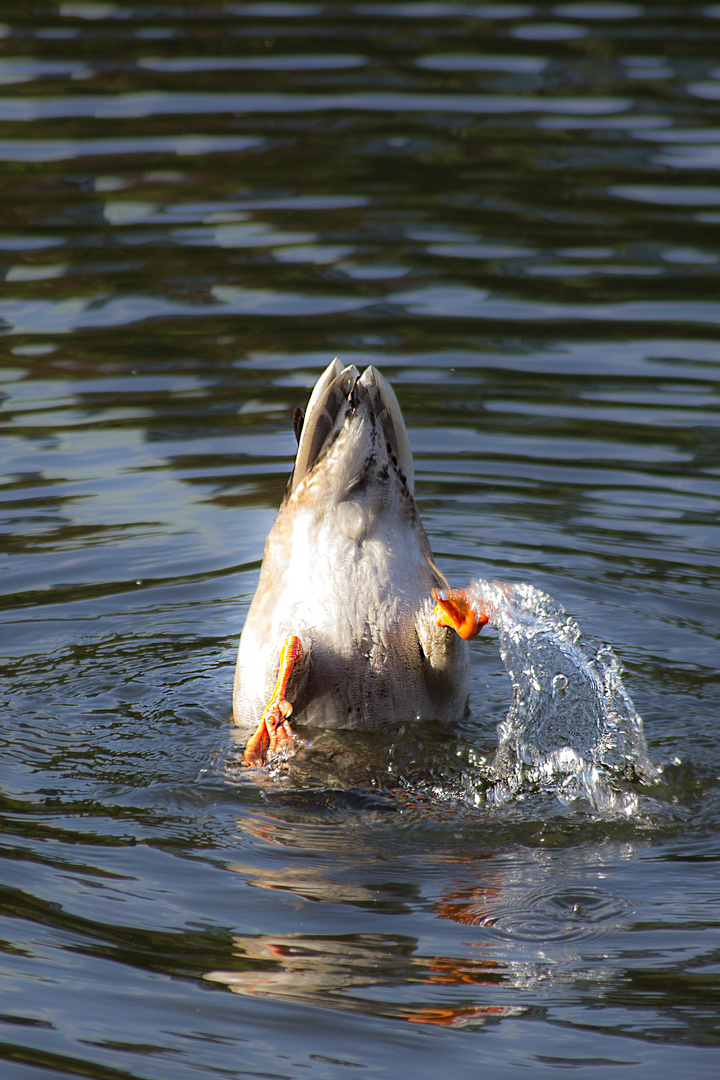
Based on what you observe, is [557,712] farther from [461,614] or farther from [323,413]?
[323,413]

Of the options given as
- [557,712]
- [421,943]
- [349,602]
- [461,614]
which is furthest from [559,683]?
[421,943]

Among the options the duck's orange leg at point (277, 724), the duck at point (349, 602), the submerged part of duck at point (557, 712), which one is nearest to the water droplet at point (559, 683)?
the submerged part of duck at point (557, 712)

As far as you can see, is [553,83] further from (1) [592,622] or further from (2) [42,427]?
(1) [592,622]

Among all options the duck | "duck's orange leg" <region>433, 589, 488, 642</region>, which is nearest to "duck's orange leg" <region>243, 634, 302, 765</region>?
the duck

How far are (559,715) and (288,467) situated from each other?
2.72 meters

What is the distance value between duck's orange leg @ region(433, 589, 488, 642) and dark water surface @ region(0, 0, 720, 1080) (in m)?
0.43

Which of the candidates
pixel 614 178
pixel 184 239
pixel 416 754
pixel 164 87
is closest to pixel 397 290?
pixel 184 239

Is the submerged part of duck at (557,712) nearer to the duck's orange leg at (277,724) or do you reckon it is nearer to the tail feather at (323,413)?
the duck's orange leg at (277,724)

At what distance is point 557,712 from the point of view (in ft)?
17.8

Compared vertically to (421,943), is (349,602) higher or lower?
higher

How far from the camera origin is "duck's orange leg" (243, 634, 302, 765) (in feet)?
16.3

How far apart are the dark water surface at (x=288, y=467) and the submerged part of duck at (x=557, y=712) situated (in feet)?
0.33

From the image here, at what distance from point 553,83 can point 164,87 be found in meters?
3.14

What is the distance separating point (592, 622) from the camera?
6.10 metres
